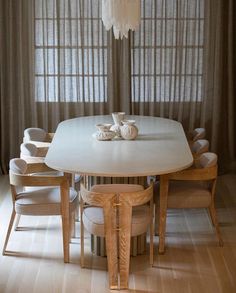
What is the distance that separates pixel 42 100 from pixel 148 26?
143 centimetres

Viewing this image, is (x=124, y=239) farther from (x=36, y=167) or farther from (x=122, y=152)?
(x=36, y=167)

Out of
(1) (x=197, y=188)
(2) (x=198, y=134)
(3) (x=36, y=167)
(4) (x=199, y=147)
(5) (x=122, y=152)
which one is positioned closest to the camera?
(5) (x=122, y=152)

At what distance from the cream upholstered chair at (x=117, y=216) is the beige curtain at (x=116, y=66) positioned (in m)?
2.54

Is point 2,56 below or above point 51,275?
above

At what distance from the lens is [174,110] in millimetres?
6863

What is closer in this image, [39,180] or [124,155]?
[39,180]

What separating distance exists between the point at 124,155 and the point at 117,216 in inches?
21.7

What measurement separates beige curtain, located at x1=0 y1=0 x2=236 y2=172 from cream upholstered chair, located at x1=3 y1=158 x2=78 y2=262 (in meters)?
2.12

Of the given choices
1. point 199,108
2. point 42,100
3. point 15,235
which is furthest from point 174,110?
point 15,235

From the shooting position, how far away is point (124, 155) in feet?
A: 15.1

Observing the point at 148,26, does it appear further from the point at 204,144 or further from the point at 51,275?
the point at 51,275

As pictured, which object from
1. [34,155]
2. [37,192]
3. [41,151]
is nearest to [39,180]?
[37,192]

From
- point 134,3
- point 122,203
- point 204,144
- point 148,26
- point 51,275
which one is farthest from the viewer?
point 148,26

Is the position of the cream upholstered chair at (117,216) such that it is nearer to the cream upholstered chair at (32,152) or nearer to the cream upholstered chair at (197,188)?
the cream upholstered chair at (197,188)
